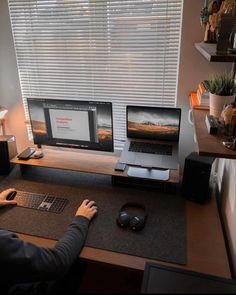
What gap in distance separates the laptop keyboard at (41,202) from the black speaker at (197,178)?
0.68m

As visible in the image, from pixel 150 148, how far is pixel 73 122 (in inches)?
20.0

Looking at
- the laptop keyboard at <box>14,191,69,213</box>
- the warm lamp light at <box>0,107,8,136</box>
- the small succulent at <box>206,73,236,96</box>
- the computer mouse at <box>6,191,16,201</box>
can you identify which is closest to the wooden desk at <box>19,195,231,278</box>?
the laptop keyboard at <box>14,191,69,213</box>

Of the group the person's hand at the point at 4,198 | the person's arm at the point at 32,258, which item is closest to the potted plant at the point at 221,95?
the person's arm at the point at 32,258

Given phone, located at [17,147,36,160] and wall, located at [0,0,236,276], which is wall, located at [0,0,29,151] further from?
phone, located at [17,147,36,160]

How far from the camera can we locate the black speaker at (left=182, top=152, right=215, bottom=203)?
140 cm

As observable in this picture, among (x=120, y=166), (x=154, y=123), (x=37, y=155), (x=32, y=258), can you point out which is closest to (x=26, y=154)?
(x=37, y=155)

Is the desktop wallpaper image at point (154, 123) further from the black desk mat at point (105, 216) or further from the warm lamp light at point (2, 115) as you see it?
the warm lamp light at point (2, 115)

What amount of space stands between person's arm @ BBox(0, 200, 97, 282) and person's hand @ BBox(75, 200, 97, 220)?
7.6 inches

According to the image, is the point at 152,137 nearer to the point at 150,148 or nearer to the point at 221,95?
the point at 150,148

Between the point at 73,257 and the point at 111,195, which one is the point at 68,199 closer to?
the point at 111,195

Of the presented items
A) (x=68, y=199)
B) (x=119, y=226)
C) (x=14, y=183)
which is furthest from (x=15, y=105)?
(x=119, y=226)

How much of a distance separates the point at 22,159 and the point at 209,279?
1.40 metres

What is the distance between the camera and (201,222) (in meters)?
1.32

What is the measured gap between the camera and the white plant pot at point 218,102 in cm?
110
